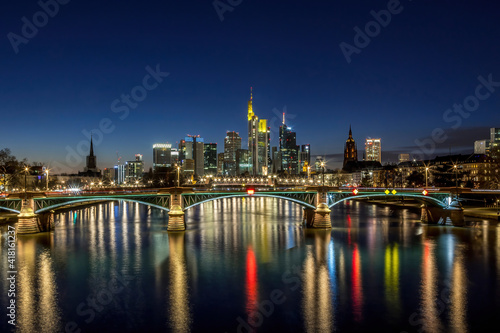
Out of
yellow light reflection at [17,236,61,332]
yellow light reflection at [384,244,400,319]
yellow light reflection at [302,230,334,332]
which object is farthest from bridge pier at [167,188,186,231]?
yellow light reflection at [384,244,400,319]

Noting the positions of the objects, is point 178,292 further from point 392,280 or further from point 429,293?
point 429,293

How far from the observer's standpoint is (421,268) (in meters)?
41.2

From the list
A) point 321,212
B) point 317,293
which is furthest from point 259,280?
point 321,212

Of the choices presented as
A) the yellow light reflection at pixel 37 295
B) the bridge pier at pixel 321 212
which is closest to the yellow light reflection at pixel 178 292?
the yellow light reflection at pixel 37 295

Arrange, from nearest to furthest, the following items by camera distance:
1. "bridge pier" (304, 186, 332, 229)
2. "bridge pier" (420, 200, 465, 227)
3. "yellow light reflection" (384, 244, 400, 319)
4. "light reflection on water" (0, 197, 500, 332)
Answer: "light reflection on water" (0, 197, 500, 332)
"yellow light reflection" (384, 244, 400, 319)
"bridge pier" (304, 186, 332, 229)
"bridge pier" (420, 200, 465, 227)

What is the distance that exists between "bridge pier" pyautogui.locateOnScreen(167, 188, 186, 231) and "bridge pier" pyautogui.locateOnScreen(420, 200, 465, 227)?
151 feet

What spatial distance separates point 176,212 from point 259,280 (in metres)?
30.7

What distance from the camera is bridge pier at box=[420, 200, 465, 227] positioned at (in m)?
71.1

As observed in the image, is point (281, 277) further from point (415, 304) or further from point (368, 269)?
point (415, 304)

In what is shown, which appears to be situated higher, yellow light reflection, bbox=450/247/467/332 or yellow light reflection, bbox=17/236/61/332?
yellow light reflection, bbox=17/236/61/332

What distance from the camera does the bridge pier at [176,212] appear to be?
211 feet

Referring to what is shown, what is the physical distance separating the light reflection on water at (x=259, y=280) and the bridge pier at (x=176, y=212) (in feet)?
5.93

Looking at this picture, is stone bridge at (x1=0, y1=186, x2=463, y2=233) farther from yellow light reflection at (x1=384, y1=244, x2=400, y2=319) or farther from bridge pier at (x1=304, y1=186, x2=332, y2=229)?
yellow light reflection at (x1=384, y1=244, x2=400, y2=319)

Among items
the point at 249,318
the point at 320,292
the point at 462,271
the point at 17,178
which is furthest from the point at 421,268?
the point at 17,178
